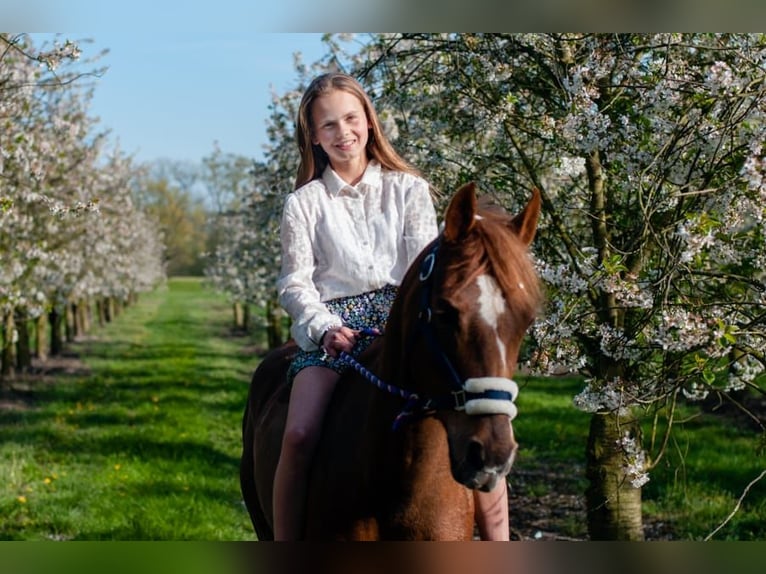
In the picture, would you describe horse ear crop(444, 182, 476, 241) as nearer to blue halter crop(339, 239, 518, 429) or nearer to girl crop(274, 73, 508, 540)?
blue halter crop(339, 239, 518, 429)

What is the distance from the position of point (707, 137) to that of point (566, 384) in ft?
42.6

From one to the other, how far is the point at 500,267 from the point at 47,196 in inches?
364

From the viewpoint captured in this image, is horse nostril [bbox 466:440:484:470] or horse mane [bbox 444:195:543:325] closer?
horse nostril [bbox 466:440:484:470]

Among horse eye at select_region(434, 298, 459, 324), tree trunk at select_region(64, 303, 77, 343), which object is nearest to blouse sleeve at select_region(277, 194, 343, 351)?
horse eye at select_region(434, 298, 459, 324)

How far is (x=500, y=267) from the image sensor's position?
264 centimetres

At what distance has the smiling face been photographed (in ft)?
12.1

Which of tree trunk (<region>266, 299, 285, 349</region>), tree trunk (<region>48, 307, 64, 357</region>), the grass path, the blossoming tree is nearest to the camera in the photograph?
the blossoming tree

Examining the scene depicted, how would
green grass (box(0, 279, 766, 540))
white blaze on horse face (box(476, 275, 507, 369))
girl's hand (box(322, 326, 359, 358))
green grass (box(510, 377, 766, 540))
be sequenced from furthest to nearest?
→ green grass (box(0, 279, 766, 540)), green grass (box(510, 377, 766, 540)), girl's hand (box(322, 326, 359, 358)), white blaze on horse face (box(476, 275, 507, 369))

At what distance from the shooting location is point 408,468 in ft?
9.61

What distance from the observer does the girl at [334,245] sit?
3396mm

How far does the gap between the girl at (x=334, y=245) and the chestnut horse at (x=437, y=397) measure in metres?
0.10

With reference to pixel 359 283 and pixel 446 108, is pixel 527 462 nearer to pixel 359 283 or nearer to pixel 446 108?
pixel 446 108

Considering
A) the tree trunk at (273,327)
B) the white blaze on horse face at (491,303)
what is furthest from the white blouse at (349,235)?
the tree trunk at (273,327)
